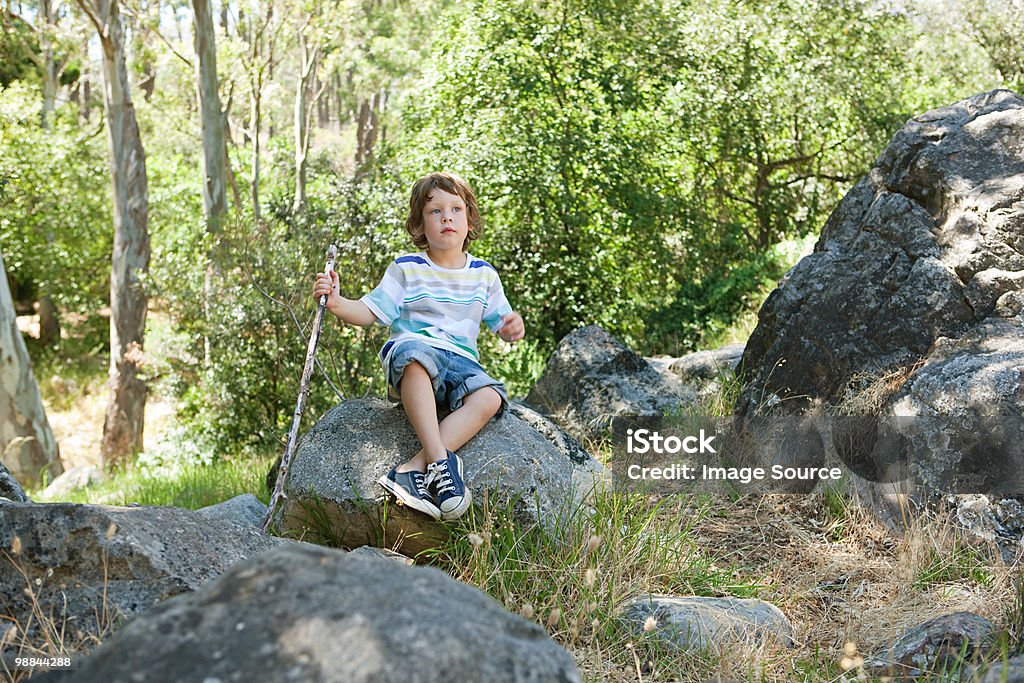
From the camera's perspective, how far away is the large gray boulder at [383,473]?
3834mm

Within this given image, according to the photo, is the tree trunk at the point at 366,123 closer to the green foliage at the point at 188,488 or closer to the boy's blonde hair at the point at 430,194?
the green foliage at the point at 188,488

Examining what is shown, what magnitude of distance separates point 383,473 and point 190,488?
4484 mm

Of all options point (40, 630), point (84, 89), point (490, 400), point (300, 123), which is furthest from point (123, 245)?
point (84, 89)

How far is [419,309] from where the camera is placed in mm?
4164

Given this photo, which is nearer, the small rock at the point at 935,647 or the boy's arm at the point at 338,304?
the small rock at the point at 935,647

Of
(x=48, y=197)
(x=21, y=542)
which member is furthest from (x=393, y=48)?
(x=21, y=542)

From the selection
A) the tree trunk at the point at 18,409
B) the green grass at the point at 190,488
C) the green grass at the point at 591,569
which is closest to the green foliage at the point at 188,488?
the green grass at the point at 190,488

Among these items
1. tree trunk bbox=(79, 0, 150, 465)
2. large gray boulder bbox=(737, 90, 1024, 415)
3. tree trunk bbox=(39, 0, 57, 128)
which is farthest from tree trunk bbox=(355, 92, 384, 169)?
large gray boulder bbox=(737, 90, 1024, 415)

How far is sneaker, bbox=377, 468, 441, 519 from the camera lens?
12.0 ft

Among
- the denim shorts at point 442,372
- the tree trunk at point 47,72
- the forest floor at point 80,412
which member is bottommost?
the forest floor at point 80,412

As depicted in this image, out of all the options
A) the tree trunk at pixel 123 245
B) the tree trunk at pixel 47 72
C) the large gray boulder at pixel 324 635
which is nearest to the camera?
the large gray boulder at pixel 324 635

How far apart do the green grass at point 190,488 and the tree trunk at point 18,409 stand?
1925mm

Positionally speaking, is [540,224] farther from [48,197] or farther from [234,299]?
[48,197]

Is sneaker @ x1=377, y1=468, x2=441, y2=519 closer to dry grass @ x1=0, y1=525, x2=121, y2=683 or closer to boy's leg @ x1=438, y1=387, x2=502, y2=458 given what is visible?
boy's leg @ x1=438, y1=387, x2=502, y2=458
